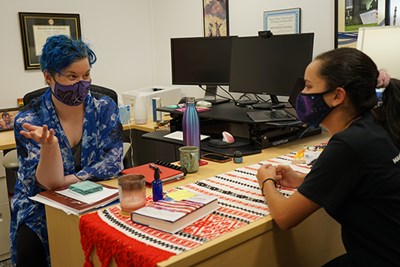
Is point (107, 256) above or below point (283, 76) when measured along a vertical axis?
below

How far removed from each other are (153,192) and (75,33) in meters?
2.36

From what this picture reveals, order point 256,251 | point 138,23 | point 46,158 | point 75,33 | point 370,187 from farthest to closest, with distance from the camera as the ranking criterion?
point 138,23 < point 75,33 < point 46,158 < point 256,251 < point 370,187

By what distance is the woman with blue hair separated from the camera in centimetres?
180

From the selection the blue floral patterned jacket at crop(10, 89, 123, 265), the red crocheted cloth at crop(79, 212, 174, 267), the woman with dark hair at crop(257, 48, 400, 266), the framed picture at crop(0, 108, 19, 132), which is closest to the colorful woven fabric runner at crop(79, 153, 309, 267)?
the red crocheted cloth at crop(79, 212, 174, 267)

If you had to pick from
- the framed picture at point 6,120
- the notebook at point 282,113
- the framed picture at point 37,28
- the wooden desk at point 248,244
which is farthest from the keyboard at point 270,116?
the framed picture at point 6,120

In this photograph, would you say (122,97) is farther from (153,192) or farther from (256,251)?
(256,251)

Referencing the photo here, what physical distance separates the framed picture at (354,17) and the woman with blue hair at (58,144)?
1436 millimetres

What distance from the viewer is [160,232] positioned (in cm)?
134

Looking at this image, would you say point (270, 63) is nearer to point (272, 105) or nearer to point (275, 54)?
point (275, 54)

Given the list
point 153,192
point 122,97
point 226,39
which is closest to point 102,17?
point 122,97

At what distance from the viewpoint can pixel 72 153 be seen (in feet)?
6.42

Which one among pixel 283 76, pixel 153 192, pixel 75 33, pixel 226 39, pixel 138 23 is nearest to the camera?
pixel 153 192

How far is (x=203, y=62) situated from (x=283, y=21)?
594mm

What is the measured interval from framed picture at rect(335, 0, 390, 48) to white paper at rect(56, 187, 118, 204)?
1.63 m
